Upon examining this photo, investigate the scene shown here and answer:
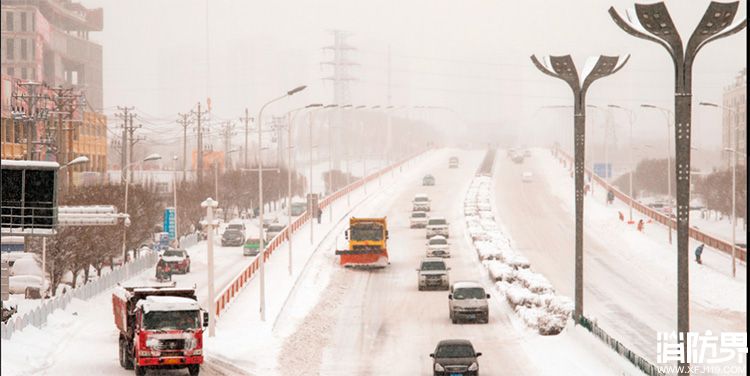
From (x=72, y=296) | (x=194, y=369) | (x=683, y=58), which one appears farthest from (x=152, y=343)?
(x=72, y=296)

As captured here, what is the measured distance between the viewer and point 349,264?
75.0 m

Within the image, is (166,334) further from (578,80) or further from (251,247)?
(251,247)

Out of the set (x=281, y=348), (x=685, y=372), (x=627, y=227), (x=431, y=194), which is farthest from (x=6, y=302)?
(x=431, y=194)

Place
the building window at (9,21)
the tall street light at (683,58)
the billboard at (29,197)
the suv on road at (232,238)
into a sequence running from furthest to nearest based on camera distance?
the building window at (9,21), the suv on road at (232,238), the billboard at (29,197), the tall street light at (683,58)

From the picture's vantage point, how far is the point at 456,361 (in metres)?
37.7

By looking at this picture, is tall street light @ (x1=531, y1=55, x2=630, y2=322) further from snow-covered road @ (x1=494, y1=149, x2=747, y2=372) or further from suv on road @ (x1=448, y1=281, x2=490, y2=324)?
suv on road @ (x1=448, y1=281, x2=490, y2=324)

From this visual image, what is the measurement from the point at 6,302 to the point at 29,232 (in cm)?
2337

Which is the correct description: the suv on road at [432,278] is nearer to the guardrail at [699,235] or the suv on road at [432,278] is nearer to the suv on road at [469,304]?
the suv on road at [469,304]

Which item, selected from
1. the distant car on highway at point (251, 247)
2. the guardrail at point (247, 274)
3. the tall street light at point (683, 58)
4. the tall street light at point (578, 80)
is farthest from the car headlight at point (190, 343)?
the distant car on highway at point (251, 247)

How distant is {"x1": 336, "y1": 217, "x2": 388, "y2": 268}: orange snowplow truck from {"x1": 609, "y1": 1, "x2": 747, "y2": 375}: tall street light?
4322cm

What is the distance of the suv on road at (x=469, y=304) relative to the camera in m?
52.6

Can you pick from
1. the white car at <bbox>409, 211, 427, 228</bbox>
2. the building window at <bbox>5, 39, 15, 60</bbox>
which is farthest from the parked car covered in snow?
the building window at <bbox>5, 39, 15, 60</bbox>

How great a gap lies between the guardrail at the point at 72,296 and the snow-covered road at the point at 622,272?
78.8ft

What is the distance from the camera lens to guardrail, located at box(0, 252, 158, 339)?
4417cm
